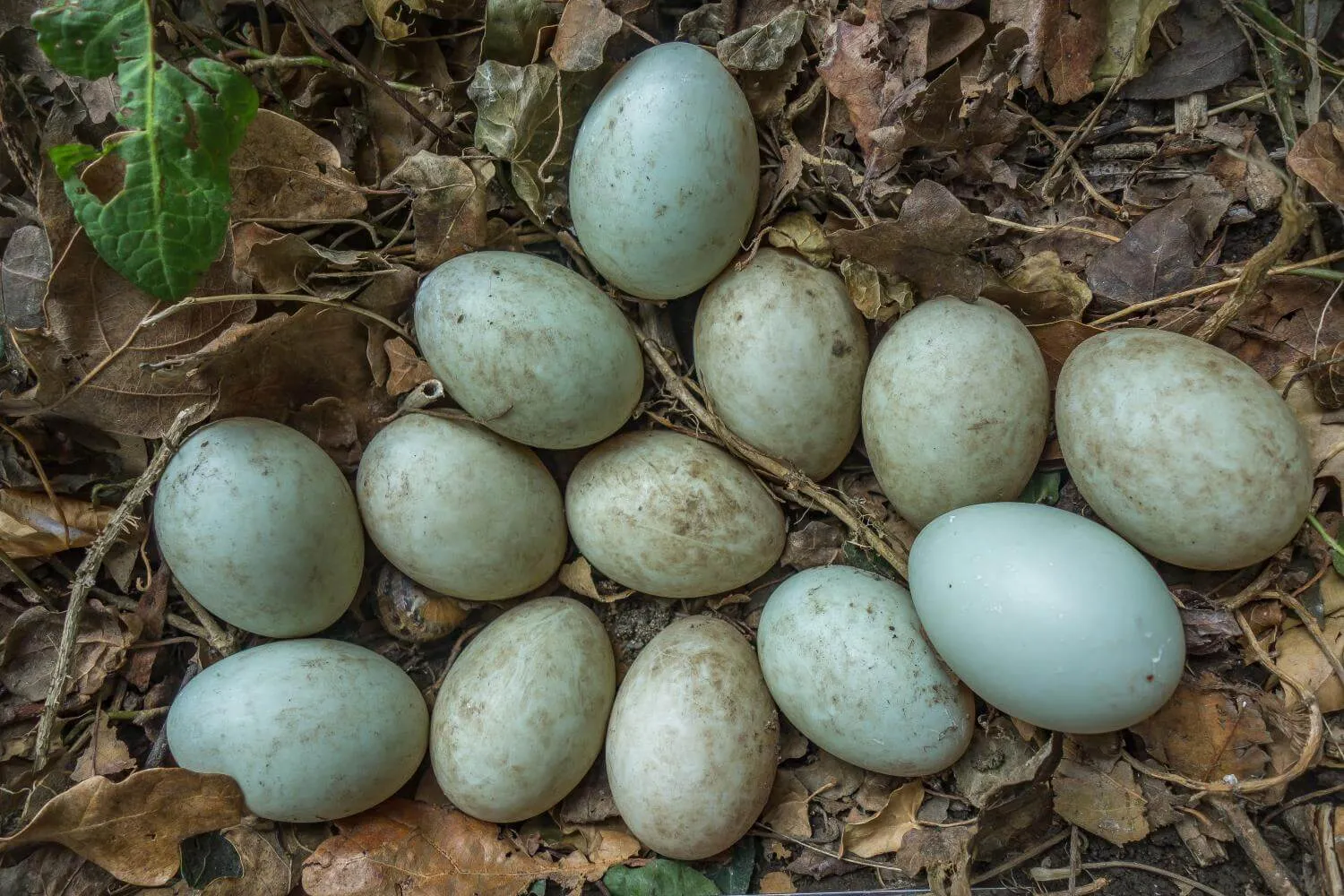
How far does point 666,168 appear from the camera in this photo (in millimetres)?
1183

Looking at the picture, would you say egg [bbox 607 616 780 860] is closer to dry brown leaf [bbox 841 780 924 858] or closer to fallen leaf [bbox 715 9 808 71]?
dry brown leaf [bbox 841 780 924 858]

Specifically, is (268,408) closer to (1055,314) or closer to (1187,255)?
(1055,314)

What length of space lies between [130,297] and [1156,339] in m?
1.46

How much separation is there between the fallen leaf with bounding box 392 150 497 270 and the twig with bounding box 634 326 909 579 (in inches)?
12.0

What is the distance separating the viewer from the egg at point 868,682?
1157mm

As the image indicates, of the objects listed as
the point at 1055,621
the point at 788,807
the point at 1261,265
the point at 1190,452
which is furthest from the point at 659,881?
the point at 1261,265

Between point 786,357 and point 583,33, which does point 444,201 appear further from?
point 786,357

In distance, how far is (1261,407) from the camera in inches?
42.5

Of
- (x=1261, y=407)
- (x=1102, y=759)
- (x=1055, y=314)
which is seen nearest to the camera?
(x=1261, y=407)

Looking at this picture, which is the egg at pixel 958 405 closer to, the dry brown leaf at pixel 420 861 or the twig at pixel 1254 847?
the twig at pixel 1254 847

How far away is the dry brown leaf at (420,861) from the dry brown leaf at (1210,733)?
844 mm

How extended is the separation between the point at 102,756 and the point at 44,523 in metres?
0.36

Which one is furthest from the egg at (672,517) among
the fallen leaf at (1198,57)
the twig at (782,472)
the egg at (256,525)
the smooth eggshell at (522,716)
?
the fallen leaf at (1198,57)

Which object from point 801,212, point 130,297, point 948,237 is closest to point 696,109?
point 801,212
